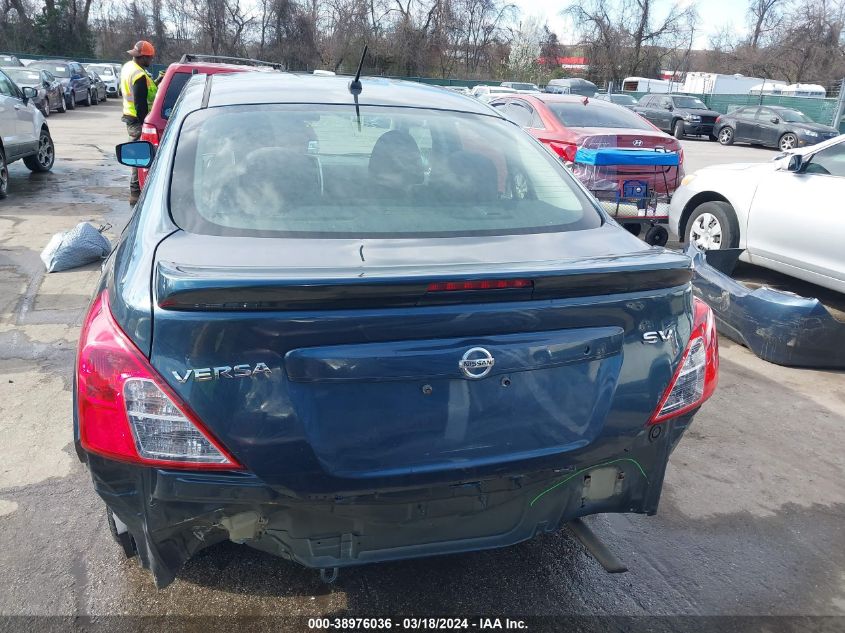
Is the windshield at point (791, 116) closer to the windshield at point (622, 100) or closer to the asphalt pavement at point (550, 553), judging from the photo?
the windshield at point (622, 100)

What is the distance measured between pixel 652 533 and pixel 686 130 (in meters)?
27.6

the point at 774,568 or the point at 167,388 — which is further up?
the point at 167,388

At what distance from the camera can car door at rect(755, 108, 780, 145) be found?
25000 millimetres

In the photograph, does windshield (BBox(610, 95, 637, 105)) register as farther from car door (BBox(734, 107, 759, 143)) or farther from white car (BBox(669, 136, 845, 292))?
white car (BBox(669, 136, 845, 292))

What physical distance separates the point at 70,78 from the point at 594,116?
24.2 meters

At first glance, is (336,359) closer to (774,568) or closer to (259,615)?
(259,615)

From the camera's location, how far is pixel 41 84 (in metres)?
20.8

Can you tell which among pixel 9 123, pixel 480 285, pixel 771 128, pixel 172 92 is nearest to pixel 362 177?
pixel 480 285

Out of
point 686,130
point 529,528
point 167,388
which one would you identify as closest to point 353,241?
point 167,388

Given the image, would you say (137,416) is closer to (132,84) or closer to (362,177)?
(362,177)

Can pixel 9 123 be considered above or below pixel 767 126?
above

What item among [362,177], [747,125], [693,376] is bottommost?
[747,125]

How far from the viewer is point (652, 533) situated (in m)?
3.04

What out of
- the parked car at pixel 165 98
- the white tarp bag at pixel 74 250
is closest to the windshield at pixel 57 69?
the parked car at pixel 165 98
